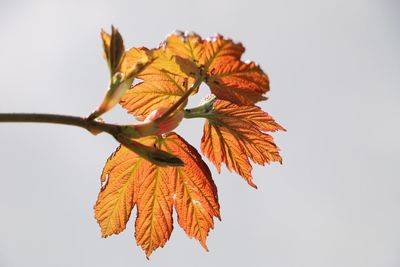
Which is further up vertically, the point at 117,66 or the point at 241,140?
the point at 117,66

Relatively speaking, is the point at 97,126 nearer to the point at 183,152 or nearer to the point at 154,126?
the point at 154,126

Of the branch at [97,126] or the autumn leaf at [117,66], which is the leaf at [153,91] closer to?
the autumn leaf at [117,66]

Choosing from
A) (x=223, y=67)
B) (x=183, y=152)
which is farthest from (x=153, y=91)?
(x=223, y=67)

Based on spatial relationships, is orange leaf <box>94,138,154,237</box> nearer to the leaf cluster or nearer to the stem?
the leaf cluster

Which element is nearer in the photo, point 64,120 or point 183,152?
point 64,120

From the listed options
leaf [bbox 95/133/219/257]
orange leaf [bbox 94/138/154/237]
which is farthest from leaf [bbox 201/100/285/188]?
orange leaf [bbox 94/138/154/237]

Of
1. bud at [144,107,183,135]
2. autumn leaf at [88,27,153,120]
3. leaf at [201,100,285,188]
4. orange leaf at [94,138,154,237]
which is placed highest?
autumn leaf at [88,27,153,120]

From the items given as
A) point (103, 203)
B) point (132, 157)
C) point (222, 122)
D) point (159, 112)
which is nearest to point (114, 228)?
point (103, 203)
